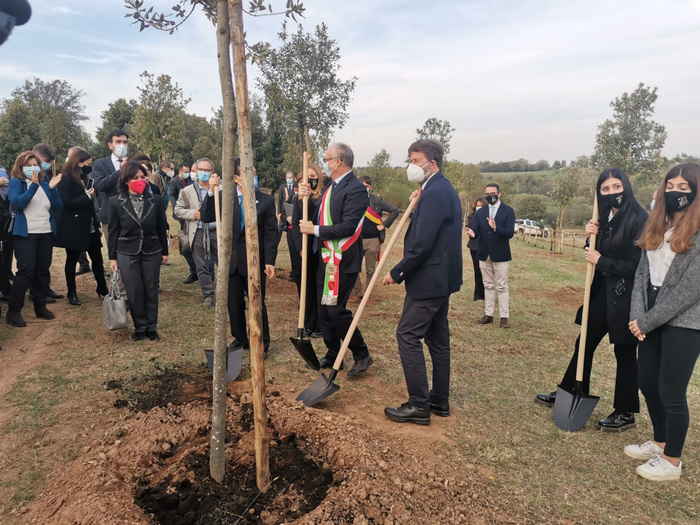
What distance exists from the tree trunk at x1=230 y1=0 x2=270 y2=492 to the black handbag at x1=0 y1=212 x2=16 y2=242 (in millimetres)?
4793

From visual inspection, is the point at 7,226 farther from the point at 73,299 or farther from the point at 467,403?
the point at 467,403

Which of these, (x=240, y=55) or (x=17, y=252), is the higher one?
(x=240, y=55)

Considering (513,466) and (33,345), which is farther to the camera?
(33,345)

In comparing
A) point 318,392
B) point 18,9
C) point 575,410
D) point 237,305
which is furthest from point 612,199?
point 18,9

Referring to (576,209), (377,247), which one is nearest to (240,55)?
(377,247)

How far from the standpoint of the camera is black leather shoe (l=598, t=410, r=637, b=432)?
4105 millimetres

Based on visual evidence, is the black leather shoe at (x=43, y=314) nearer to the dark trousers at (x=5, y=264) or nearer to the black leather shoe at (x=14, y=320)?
the black leather shoe at (x=14, y=320)

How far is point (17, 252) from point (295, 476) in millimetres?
4906

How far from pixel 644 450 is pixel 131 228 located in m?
5.47

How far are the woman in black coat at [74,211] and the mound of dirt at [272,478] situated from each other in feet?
12.6

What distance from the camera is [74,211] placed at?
6.56 m

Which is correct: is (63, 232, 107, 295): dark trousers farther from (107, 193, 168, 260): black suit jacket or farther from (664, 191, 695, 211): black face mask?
(664, 191, 695, 211): black face mask

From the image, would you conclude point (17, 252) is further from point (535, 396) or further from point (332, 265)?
point (535, 396)

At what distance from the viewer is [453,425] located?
4.08 meters
